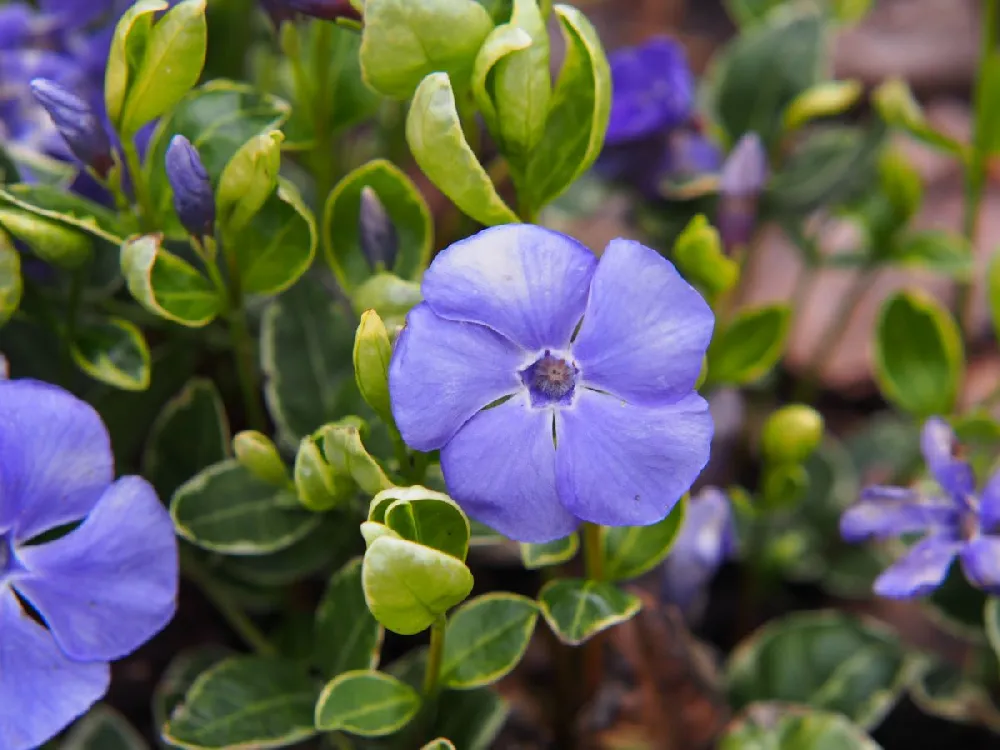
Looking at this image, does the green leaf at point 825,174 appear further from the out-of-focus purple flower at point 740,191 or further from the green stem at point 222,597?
the green stem at point 222,597

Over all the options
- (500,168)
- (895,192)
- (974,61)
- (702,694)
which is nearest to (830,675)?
(702,694)

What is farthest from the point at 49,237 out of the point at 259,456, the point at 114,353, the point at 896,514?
the point at 896,514

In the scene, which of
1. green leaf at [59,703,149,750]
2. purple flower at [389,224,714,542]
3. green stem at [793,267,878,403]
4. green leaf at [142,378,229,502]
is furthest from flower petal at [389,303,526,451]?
green stem at [793,267,878,403]

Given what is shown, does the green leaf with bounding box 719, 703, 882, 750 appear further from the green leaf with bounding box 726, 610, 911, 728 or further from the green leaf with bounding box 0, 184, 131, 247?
the green leaf with bounding box 0, 184, 131, 247

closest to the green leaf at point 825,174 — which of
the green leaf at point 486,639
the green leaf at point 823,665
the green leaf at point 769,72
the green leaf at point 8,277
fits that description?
the green leaf at point 769,72

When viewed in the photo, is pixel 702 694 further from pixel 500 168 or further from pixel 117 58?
pixel 117 58

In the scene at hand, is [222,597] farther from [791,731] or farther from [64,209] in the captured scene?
[791,731]
